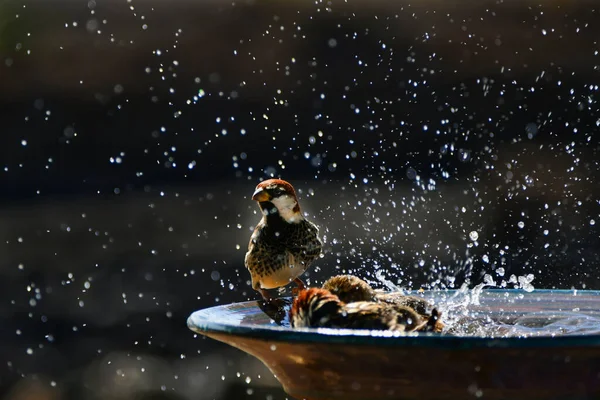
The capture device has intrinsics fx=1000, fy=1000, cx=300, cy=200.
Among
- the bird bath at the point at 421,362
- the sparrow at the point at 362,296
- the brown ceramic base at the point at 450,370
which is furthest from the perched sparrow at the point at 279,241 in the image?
the brown ceramic base at the point at 450,370

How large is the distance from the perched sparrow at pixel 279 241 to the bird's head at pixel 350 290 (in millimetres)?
688

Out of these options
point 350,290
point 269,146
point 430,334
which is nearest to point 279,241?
point 350,290

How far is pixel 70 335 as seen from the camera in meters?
5.38

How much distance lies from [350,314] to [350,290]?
244 mm

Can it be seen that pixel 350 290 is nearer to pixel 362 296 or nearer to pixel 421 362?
pixel 362 296

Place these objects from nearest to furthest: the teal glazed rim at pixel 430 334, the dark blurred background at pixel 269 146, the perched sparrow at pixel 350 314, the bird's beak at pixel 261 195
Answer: the teal glazed rim at pixel 430 334 < the perched sparrow at pixel 350 314 < the bird's beak at pixel 261 195 < the dark blurred background at pixel 269 146

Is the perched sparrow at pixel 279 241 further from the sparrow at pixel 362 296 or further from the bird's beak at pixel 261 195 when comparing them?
the sparrow at pixel 362 296

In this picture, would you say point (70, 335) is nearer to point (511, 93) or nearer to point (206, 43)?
point (206, 43)

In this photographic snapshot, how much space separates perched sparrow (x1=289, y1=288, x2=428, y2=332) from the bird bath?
90 millimetres

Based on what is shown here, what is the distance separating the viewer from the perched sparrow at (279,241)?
2.74 m

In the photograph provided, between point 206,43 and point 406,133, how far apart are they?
1.37m

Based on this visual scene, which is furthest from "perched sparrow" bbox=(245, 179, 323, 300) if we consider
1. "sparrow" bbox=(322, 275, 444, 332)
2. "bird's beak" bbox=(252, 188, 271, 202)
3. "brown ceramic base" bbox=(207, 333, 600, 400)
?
"brown ceramic base" bbox=(207, 333, 600, 400)

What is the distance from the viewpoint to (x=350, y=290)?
2.02 metres

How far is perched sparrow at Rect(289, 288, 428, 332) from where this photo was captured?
1759mm
